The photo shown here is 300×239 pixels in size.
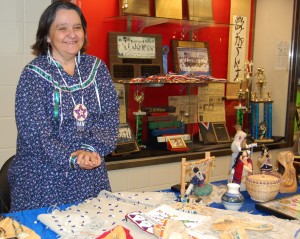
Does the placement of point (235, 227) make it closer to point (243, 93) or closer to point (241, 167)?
point (241, 167)

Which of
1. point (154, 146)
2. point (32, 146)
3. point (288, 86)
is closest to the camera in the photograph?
point (32, 146)

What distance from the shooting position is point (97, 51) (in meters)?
3.23

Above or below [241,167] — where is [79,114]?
above

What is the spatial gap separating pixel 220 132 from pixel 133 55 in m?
1.08

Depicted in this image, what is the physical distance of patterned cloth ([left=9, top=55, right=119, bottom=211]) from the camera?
1885mm

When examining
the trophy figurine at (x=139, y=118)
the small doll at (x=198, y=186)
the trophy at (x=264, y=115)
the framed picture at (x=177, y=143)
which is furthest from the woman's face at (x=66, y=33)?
the trophy at (x=264, y=115)

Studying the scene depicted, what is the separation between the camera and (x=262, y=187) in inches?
76.3

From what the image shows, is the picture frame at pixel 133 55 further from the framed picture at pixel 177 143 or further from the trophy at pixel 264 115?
the trophy at pixel 264 115

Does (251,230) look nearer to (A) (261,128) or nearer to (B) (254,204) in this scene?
(B) (254,204)

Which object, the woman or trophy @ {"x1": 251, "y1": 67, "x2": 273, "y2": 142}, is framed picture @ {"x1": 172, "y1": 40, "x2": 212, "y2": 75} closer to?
trophy @ {"x1": 251, "y1": 67, "x2": 273, "y2": 142}

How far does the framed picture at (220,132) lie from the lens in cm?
370

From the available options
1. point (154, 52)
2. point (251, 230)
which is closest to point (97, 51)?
point (154, 52)

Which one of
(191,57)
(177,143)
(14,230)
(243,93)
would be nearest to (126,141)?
(177,143)

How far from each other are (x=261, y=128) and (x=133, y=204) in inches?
98.2
